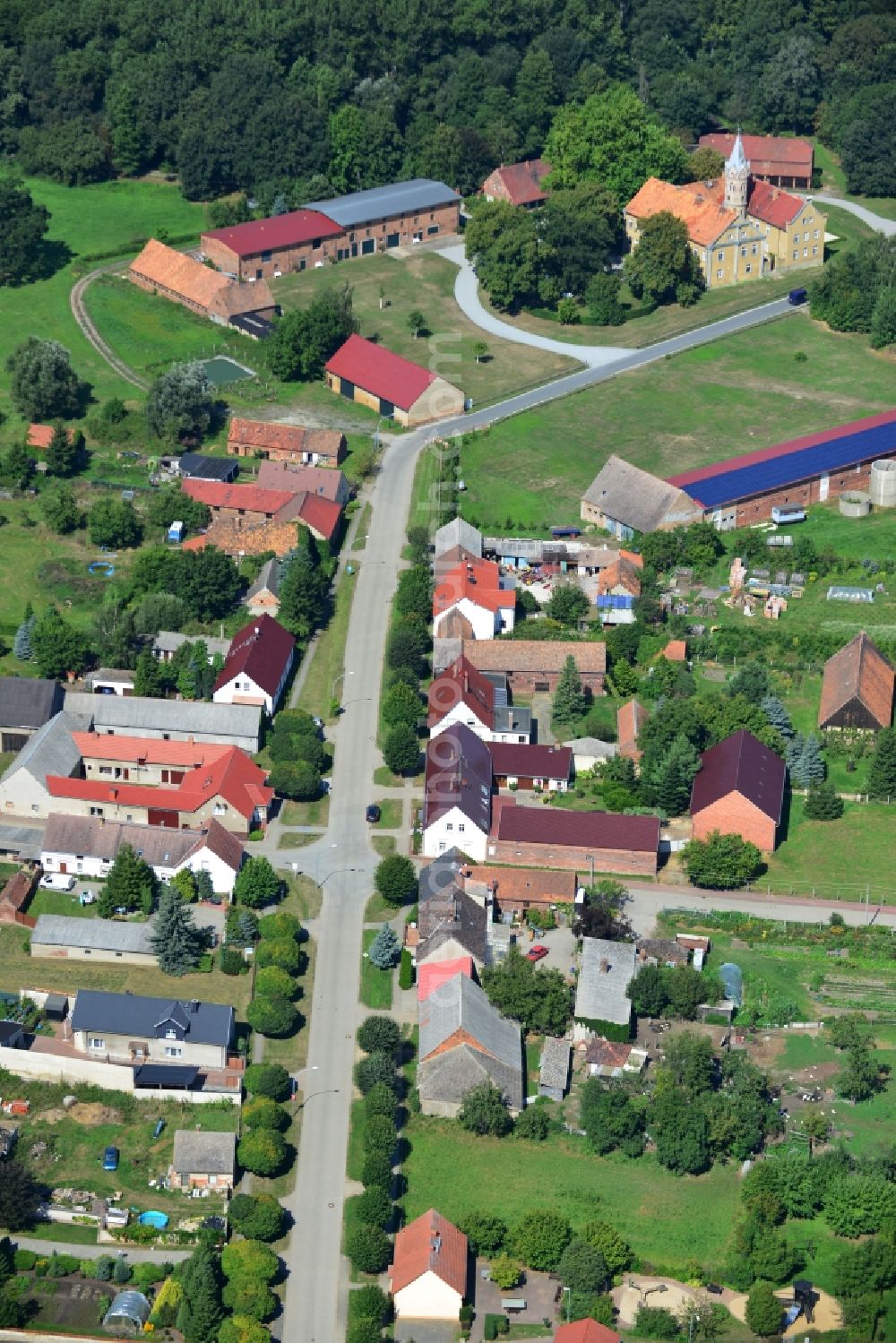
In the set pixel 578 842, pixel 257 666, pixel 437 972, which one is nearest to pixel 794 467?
pixel 257 666

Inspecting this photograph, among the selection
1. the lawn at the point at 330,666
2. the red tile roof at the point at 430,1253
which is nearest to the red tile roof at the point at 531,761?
the lawn at the point at 330,666

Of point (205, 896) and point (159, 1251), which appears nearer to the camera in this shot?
point (159, 1251)

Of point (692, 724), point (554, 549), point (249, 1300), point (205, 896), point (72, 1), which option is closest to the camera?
point (249, 1300)

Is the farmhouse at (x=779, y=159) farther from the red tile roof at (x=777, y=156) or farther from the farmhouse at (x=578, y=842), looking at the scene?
the farmhouse at (x=578, y=842)

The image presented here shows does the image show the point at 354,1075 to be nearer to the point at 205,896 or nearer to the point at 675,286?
the point at 205,896

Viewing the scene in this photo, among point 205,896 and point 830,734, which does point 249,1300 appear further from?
point 830,734

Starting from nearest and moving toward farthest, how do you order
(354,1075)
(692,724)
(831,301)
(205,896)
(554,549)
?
(354,1075) < (205,896) < (692,724) < (554,549) < (831,301)

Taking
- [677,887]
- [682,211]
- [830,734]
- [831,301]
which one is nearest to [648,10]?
[682,211]

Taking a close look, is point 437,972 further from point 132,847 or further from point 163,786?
point 163,786
